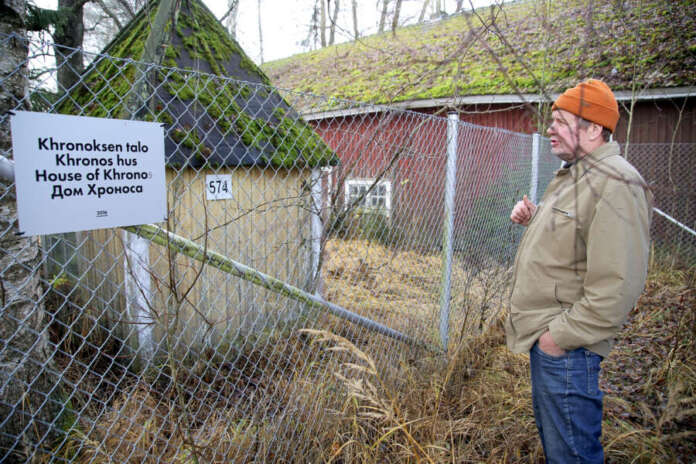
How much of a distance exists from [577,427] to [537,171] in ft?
15.1

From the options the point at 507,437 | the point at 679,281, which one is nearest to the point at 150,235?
the point at 507,437

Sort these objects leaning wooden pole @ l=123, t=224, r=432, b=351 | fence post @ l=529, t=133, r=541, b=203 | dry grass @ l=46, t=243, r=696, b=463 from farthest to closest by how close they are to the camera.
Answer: fence post @ l=529, t=133, r=541, b=203, dry grass @ l=46, t=243, r=696, b=463, leaning wooden pole @ l=123, t=224, r=432, b=351

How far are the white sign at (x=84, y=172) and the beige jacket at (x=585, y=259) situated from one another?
5.37 feet

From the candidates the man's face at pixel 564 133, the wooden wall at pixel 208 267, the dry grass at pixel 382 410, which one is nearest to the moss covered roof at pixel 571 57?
the wooden wall at pixel 208 267

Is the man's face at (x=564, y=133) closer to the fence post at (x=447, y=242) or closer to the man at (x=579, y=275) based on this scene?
the man at (x=579, y=275)

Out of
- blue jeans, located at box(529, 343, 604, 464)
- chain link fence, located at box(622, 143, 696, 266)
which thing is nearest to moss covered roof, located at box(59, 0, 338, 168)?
blue jeans, located at box(529, 343, 604, 464)

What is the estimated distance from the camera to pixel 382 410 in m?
1.91

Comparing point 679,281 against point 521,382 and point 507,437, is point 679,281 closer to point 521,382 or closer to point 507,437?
point 521,382

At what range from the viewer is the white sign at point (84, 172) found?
1.24 m

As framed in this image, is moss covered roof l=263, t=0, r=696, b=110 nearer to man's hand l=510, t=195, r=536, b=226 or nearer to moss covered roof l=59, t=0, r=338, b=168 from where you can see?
moss covered roof l=59, t=0, r=338, b=168

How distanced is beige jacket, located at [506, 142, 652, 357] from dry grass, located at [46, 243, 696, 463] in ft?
2.76

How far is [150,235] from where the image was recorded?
1655mm

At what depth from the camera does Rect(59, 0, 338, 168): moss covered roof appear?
3.30 metres

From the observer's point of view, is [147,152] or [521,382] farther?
[521,382]
